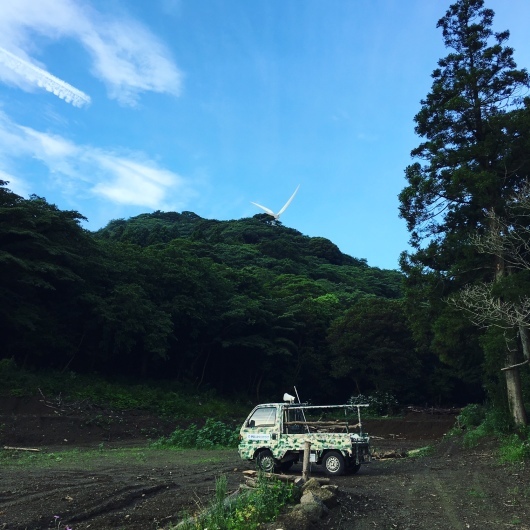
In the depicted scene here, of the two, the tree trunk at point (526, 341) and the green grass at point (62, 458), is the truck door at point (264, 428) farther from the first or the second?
the tree trunk at point (526, 341)

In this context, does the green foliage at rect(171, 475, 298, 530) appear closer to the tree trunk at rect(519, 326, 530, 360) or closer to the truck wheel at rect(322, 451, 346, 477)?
the truck wheel at rect(322, 451, 346, 477)

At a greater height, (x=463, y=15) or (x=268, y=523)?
(x=463, y=15)

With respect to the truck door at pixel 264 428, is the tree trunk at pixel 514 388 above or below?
above

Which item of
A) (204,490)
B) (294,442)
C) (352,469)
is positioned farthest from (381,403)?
(204,490)

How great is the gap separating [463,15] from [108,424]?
25994mm

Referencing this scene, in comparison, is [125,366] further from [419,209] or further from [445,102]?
[445,102]

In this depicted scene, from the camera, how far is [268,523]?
6.82 metres

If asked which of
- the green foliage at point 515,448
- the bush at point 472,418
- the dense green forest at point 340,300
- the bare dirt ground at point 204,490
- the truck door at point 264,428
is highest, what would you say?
the dense green forest at point 340,300

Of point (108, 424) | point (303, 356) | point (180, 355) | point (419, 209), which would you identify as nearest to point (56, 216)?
point (108, 424)

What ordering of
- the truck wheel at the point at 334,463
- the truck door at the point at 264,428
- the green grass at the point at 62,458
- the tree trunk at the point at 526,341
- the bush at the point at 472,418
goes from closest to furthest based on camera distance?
the truck wheel at the point at 334,463
the truck door at the point at 264,428
the green grass at the point at 62,458
the tree trunk at the point at 526,341
the bush at the point at 472,418

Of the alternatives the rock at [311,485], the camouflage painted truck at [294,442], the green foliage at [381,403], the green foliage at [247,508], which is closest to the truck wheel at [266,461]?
the camouflage painted truck at [294,442]

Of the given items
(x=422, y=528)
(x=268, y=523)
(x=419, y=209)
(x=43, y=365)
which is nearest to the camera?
(x=268, y=523)

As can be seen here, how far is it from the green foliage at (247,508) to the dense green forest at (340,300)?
8.53 metres

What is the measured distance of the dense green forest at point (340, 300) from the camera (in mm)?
19391
